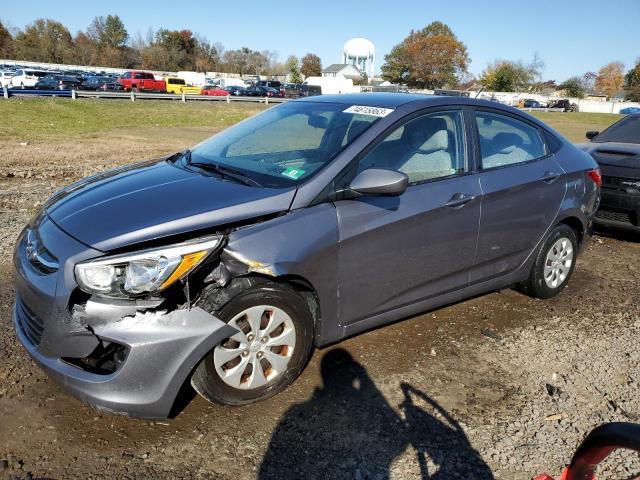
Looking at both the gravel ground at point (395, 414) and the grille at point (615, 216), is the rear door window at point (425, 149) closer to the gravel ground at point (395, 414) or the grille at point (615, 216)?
the gravel ground at point (395, 414)

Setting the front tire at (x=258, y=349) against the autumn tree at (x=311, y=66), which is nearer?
the front tire at (x=258, y=349)

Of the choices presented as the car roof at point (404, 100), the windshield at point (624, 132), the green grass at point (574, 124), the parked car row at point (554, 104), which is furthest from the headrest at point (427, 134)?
the parked car row at point (554, 104)

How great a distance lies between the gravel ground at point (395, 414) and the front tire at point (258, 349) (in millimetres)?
170

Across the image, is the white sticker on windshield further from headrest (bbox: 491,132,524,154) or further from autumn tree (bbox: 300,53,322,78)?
autumn tree (bbox: 300,53,322,78)

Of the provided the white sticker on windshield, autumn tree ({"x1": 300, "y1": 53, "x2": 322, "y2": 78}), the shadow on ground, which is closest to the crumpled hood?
the white sticker on windshield

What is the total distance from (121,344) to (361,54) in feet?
335

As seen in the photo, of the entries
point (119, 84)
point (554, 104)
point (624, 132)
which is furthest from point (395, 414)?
point (554, 104)

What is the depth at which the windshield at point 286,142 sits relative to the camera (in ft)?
10.7

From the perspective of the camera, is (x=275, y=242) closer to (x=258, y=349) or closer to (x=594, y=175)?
(x=258, y=349)

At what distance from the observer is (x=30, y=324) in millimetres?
2789

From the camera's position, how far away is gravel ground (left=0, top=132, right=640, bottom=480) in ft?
8.45

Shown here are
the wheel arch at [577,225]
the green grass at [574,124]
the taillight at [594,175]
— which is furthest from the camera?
the green grass at [574,124]

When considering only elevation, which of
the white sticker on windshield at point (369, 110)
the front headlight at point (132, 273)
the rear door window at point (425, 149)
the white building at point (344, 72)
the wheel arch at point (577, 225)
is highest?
the white building at point (344, 72)

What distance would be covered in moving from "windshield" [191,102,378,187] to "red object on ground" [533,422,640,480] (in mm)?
2067
